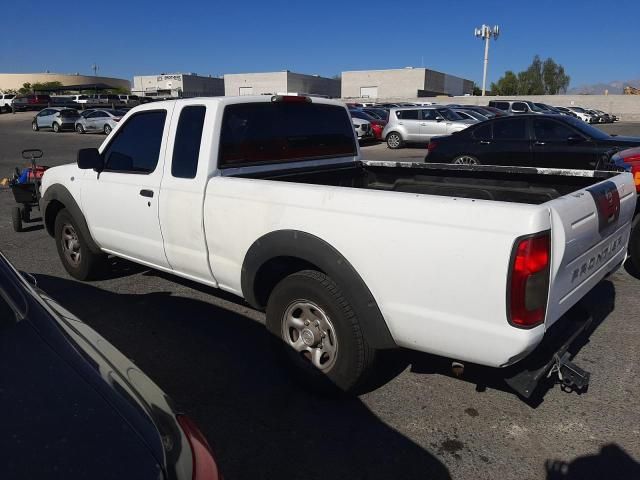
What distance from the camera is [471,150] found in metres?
11.7

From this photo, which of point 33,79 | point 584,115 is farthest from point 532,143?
point 33,79

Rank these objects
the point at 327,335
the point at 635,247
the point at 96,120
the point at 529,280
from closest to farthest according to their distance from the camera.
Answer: the point at 529,280, the point at 327,335, the point at 635,247, the point at 96,120

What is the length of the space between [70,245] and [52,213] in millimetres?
452

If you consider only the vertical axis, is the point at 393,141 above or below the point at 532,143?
below

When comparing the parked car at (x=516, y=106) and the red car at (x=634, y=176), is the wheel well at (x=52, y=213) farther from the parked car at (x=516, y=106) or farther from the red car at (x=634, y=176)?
the parked car at (x=516, y=106)

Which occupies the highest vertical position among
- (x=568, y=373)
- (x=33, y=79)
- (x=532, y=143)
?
(x=33, y=79)

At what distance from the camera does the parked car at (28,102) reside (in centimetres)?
5206

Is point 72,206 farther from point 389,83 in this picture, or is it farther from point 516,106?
point 389,83

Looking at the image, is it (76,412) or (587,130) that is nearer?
(76,412)

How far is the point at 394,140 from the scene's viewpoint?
71.3 feet

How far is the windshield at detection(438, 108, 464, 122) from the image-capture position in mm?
21188

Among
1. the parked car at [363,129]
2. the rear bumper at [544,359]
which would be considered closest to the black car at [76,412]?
the rear bumper at [544,359]

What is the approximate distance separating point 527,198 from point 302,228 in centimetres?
205

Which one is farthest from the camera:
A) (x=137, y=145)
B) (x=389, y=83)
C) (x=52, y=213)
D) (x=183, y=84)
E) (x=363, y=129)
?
(x=389, y=83)
